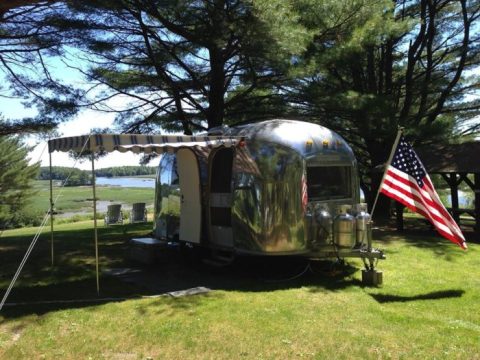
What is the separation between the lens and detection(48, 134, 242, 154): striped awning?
6.64 meters

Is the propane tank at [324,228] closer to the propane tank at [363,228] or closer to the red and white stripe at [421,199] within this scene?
the propane tank at [363,228]

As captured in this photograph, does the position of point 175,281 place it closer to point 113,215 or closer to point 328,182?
point 328,182

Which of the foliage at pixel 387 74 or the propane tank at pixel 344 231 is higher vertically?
the foliage at pixel 387 74

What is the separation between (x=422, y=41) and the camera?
1845 centimetres

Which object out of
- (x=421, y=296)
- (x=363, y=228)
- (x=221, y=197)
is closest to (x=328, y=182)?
(x=363, y=228)

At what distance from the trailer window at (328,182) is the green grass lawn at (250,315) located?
4.46 ft

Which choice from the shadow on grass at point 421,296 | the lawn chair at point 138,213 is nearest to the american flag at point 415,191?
the shadow on grass at point 421,296

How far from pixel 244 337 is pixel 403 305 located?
8.20 feet

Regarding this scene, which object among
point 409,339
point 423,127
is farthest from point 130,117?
point 409,339

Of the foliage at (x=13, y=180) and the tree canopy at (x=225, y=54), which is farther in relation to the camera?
the foliage at (x=13, y=180)

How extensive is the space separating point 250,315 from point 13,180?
4237 cm

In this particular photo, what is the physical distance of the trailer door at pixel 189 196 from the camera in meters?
8.79

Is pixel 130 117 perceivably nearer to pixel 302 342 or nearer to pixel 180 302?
pixel 180 302

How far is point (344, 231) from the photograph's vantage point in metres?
7.73
